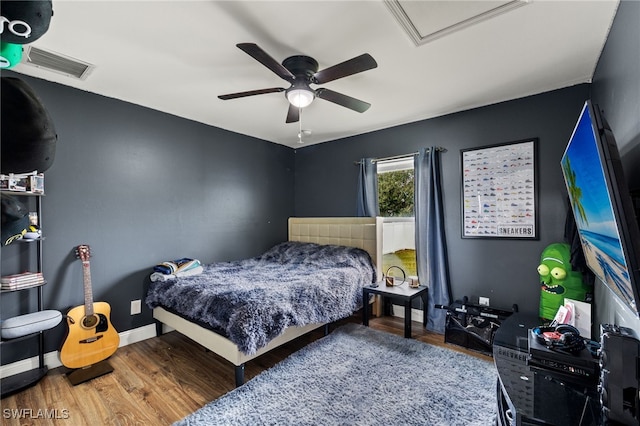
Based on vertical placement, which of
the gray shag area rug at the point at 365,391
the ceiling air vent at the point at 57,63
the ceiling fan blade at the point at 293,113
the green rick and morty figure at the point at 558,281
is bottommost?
the gray shag area rug at the point at 365,391

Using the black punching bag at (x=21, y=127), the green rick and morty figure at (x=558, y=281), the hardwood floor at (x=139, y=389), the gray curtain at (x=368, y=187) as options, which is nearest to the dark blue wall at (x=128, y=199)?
the hardwood floor at (x=139, y=389)

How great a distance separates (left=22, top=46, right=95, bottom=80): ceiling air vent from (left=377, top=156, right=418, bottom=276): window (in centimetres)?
309

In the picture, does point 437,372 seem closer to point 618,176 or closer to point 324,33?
point 618,176

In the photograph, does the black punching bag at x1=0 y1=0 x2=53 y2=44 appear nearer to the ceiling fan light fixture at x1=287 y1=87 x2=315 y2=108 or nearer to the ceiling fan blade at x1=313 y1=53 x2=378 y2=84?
the ceiling fan blade at x1=313 y1=53 x2=378 y2=84

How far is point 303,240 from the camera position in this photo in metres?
4.30

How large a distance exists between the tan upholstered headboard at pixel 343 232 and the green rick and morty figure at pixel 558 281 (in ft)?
5.26

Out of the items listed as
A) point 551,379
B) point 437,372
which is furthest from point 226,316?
point 551,379

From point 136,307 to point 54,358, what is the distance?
67 centimetres

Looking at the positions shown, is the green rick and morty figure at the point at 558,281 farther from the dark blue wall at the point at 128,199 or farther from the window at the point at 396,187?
the dark blue wall at the point at 128,199

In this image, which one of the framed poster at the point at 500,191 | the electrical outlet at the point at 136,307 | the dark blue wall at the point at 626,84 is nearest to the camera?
the dark blue wall at the point at 626,84

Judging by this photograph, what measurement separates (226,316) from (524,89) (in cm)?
317

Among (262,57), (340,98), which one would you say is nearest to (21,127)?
(262,57)

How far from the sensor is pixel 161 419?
69.5 inches

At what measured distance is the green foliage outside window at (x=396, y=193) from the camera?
360cm
